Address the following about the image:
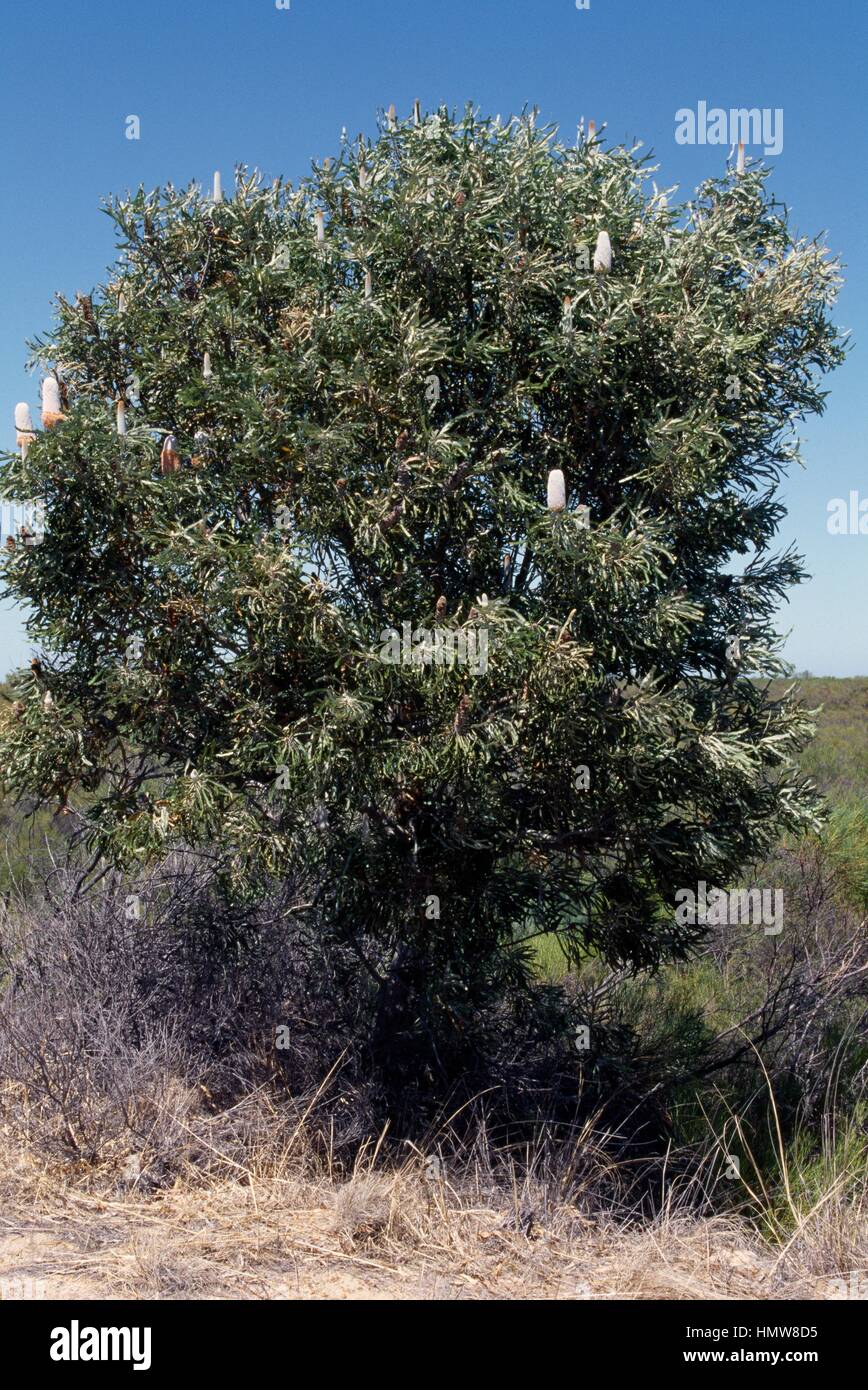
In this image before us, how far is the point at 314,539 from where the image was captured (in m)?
4.99

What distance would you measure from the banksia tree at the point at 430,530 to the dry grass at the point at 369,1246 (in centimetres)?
129

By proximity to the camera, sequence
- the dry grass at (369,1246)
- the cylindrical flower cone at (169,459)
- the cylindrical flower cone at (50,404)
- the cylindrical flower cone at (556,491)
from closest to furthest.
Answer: the dry grass at (369,1246), the cylindrical flower cone at (556,491), the cylindrical flower cone at (50,404), the cylindrical flower cone at (169,459)

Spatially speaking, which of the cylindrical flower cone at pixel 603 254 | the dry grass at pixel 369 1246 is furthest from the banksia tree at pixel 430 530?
the dry grass at pixel 369 1246

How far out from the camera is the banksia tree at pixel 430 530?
4777mm

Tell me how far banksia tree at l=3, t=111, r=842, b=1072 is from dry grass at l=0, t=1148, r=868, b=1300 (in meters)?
1.29

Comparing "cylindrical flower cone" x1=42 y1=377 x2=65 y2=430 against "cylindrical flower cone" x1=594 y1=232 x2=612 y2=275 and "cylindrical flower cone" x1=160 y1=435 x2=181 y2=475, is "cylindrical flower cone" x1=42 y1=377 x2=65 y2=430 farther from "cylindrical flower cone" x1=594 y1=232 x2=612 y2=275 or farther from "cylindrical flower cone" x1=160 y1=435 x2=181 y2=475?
"cylindrical flower cone" x1=594 y1=232 x2=612 y2=275

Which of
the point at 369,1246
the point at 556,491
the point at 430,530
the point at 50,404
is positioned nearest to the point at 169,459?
the point at 50,404

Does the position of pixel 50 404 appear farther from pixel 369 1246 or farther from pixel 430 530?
pixel 369 1246

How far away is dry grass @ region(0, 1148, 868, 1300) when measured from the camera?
176 inches

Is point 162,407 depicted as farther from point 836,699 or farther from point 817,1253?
point 836,699

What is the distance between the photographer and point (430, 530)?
5211mm

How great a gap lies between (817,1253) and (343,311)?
4.39m

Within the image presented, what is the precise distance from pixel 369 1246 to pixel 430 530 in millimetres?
3064

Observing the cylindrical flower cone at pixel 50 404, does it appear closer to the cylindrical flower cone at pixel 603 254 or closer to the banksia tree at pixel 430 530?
the banksia tree at pixel 430 530
